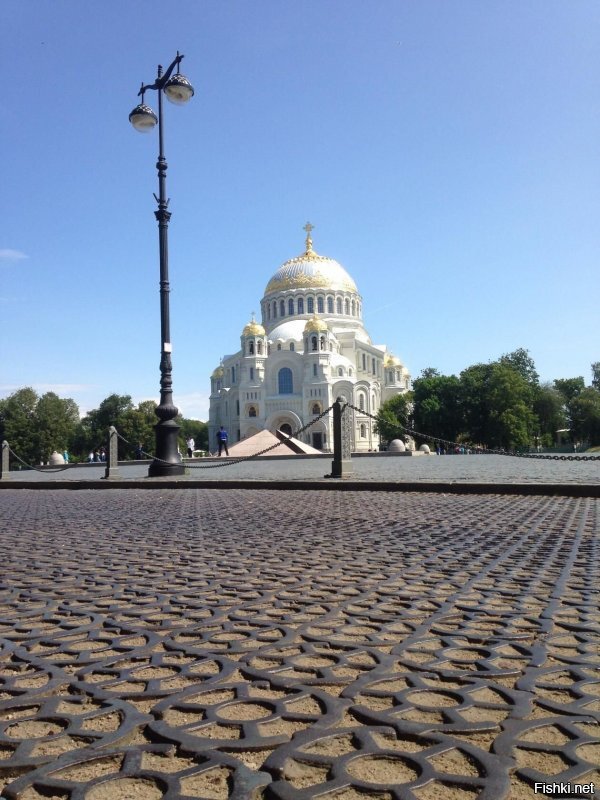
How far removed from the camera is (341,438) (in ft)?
40.2

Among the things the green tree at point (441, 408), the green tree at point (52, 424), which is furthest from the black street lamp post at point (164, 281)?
the green tree at point (52, 424)

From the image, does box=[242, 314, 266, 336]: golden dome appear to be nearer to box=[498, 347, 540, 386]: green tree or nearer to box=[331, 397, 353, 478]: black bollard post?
box=[498, 347, 540, 386]: green tree

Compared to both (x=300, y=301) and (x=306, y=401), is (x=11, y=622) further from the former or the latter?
(x=300, y=301)

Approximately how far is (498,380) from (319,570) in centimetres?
5361

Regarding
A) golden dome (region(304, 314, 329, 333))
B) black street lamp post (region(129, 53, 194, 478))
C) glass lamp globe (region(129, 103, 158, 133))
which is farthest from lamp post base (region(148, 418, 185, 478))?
golden dome (region(304, 314, 329, 333))

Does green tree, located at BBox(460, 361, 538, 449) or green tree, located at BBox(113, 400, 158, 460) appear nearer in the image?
green tree, located at BBox(460, 361, 538, 449)

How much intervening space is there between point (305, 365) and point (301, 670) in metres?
61.6

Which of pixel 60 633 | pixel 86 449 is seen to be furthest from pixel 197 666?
pixel 86 449

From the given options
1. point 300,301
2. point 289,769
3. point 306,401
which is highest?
point 300,301

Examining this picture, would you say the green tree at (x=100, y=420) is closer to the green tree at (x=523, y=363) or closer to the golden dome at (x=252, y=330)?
the golden dome at (x=252, y=330)

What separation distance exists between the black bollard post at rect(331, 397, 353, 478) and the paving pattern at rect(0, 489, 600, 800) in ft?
21.6

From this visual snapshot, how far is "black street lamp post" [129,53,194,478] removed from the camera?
13383mm

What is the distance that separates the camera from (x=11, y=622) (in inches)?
128

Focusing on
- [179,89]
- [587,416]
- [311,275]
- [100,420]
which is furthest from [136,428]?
[179,89]
